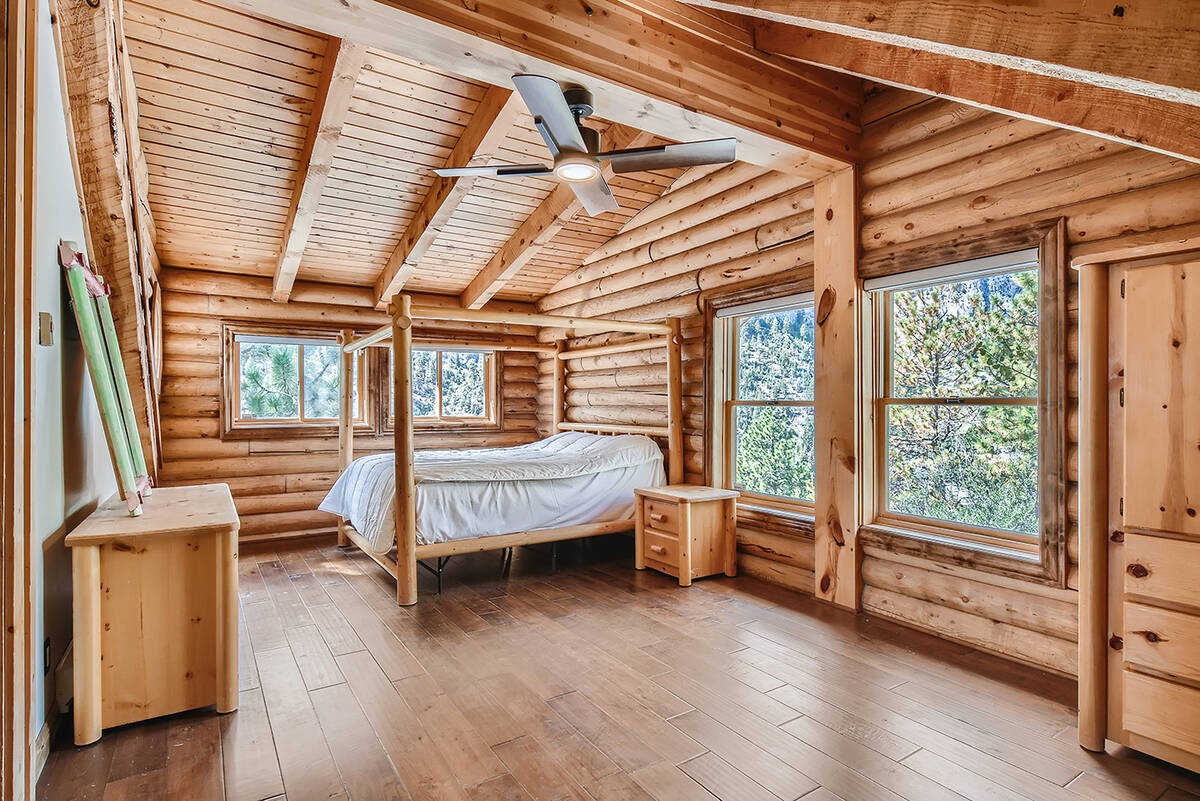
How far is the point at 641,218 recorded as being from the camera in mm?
5605

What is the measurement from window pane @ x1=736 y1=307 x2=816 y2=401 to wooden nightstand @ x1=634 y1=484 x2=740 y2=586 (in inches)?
32.2

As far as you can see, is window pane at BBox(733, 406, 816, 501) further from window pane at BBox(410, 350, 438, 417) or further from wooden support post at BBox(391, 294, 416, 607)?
window pane at BBox(410, 350, 438, 417)

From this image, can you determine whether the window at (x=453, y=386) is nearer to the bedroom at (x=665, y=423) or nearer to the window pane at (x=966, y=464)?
the bedroom at (x=665, y=423)

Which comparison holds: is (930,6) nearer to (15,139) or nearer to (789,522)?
(15,139)

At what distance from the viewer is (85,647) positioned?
91.4 inches

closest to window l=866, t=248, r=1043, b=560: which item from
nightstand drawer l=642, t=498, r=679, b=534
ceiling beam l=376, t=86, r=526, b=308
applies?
nightstand drawer l=642, t=498, r=679, b=534

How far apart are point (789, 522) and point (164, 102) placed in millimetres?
4598

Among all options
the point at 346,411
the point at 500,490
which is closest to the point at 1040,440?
the point at 500,490

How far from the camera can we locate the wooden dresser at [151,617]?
2332 mm

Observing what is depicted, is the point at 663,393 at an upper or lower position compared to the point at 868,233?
lower

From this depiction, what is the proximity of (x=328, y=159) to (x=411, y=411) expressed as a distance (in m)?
1.63

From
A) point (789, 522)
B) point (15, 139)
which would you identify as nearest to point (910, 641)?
point (789, 522)

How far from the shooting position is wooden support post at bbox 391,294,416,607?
3982mm

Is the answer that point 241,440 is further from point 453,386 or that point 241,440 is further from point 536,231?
point 536,231
